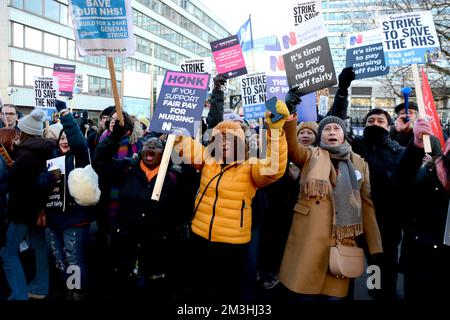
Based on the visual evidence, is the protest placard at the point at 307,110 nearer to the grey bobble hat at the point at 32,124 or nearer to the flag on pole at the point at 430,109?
the flag on pole at the point at 430,109

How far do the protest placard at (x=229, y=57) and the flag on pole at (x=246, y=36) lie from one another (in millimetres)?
827

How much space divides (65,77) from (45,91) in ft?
3.73

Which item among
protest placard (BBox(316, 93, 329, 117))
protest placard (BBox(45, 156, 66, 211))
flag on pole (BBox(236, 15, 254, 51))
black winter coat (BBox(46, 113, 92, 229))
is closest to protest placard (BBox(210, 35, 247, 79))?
flag on pole (BBox(236, 15, 254, 51))

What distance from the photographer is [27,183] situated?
3.76 metres

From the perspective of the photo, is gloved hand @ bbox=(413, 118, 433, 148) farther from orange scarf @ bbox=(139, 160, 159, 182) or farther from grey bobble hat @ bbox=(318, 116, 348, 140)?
orange scarf @ bbox=(139, 160, 159, 182)

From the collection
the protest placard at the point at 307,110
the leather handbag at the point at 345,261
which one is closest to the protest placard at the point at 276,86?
the protest placard at the point at 307,110

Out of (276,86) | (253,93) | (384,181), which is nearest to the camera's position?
(384,181)

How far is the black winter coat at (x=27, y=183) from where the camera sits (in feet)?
12.3

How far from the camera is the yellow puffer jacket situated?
3252mm

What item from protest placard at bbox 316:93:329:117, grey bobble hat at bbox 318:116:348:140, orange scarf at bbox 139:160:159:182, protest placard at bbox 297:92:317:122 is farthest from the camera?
protest placard at bbox 316:93:329:117

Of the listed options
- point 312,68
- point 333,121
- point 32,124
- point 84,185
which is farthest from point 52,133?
point 333,121

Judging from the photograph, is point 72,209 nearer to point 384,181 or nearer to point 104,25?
point 104,25

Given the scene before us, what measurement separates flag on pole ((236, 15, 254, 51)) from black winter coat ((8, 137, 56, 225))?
517 cm

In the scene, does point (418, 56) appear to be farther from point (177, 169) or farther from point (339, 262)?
point (177, 169)
